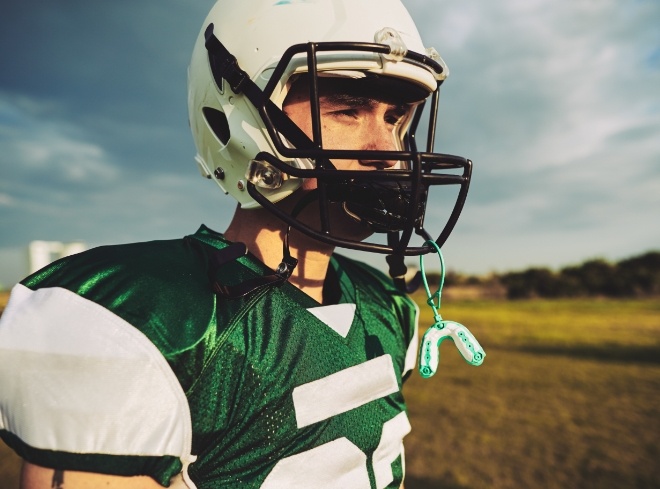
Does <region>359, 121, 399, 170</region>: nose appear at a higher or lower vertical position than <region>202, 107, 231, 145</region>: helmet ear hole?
lower

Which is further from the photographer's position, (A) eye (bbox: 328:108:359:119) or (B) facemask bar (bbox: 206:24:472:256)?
(A) eye (bbox: 328:108:359:119)

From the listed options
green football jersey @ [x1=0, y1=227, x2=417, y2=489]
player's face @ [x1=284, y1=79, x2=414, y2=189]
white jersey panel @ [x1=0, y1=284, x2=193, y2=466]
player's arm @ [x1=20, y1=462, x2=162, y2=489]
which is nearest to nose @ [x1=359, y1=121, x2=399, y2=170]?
player's face @ [x1=284, y1=79, x2=414, y2=189]

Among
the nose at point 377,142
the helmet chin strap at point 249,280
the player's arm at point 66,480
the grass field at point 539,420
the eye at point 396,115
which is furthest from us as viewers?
the grass field at point 539,420

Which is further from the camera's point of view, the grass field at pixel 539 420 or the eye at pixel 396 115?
the grass field at pixel 539 420

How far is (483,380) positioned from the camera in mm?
6730

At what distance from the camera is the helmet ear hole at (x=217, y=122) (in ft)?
4.70

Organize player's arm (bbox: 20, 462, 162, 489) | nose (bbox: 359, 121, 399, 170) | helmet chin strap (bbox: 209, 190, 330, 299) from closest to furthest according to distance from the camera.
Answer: player's arm (bbox: 20, 462, 162, 489)
helmet chin strap (bbox: 209, 190, 330, 299)
nose (bbox: 359, 121, 399, 170)

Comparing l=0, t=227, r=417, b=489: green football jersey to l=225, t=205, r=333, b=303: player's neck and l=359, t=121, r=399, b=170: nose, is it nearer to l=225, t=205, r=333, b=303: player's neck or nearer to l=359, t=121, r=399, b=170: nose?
l=225, t=205, r=333, b=303: player's neck

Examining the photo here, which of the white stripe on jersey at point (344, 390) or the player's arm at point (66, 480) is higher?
the white stripe on jersey at point (344, 390)

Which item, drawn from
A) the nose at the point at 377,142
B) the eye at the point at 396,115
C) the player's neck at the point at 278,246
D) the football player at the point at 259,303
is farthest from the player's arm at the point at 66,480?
the eye at the point at 396,115

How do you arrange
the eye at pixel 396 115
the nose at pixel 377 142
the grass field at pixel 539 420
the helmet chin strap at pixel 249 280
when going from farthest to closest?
the grass field at pixel 539 420 < the eye at pixel 396 115 < the nose at pixel 377 142 < the helmet chin strap at pixel 249 280

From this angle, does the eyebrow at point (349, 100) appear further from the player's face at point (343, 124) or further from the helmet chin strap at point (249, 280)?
the helmet chin strap at point (249, 280)

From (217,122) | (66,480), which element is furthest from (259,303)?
(217,122)

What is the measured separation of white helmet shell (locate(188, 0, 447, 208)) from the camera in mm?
1269
